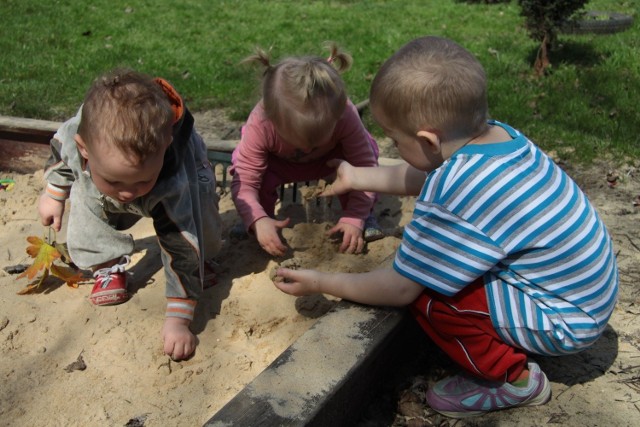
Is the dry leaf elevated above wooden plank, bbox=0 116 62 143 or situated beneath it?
situated beneath

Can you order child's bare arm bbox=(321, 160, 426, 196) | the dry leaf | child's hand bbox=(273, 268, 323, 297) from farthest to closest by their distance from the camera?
the dry leaf < child's bare arm bbox=(321, 160, 426, 196) < child's hand bbox=(273, 268, 323, 297)

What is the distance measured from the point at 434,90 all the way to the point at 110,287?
1.50 m

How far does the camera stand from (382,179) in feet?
8.17

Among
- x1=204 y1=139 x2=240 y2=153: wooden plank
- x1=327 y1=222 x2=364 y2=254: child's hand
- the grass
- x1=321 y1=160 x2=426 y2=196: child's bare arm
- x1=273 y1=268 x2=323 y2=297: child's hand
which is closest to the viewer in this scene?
x1=273 y1=268 x2=323 y2=297: child's hand

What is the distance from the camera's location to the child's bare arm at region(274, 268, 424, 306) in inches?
76.9

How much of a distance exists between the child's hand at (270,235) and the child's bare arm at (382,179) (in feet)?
1.10

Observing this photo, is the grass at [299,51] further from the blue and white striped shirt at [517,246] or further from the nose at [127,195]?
the blue and white striped shirt at [517,246]

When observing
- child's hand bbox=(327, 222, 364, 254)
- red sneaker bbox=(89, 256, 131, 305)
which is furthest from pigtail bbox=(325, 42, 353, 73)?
red sneaker bbox=(89, 256, 131, 305)

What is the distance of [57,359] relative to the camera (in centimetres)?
229

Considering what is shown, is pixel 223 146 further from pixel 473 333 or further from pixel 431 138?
pixel 473 333

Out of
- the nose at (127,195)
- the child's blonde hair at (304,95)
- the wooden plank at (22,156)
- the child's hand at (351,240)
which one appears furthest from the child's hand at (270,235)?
the wooden plank at (22,156)

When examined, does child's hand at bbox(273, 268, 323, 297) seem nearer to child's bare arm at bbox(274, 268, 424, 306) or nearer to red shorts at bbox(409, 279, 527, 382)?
child's bare arm at bbox(274, 268, 424, 306)

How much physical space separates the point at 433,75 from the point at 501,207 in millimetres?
391

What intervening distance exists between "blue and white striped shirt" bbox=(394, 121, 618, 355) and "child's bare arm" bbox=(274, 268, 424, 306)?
0.07 metres
